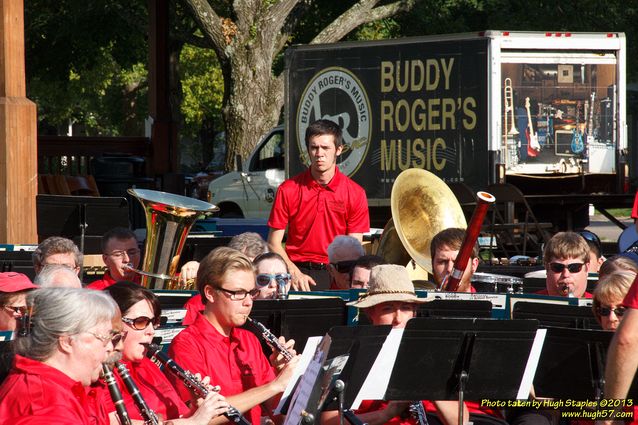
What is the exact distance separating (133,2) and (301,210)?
17.5 m

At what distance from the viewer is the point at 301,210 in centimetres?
884

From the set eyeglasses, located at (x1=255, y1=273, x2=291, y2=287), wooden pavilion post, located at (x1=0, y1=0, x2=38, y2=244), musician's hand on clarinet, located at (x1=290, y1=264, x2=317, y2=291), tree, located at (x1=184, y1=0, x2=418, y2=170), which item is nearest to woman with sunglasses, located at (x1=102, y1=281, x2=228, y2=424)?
eyeglasses, located at (x1=255, y1=273, x2=291, y2=287)

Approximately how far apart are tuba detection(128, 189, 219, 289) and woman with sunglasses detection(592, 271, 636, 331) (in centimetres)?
377

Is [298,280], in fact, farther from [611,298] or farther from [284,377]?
[611,298]

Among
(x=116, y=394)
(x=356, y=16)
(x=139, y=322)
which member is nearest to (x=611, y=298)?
(x=139, y=322)

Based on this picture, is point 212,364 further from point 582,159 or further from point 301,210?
point 582,159

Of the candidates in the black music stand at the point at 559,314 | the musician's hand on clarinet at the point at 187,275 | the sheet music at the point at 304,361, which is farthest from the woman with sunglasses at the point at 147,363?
the musician's hand on clarinet at the point at 187,275

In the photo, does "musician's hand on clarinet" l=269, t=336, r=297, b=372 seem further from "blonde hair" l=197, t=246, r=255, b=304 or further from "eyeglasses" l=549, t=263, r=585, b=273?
"eyeglasses" l=549, t=263, r=585, b=273

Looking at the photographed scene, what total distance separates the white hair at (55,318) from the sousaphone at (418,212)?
568cm

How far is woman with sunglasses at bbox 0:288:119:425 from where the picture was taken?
389cm

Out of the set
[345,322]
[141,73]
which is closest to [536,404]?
[345,322]

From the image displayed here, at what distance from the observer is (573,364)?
18.3 feet

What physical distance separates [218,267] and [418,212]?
454 centimetres

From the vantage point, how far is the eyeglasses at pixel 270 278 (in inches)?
275
